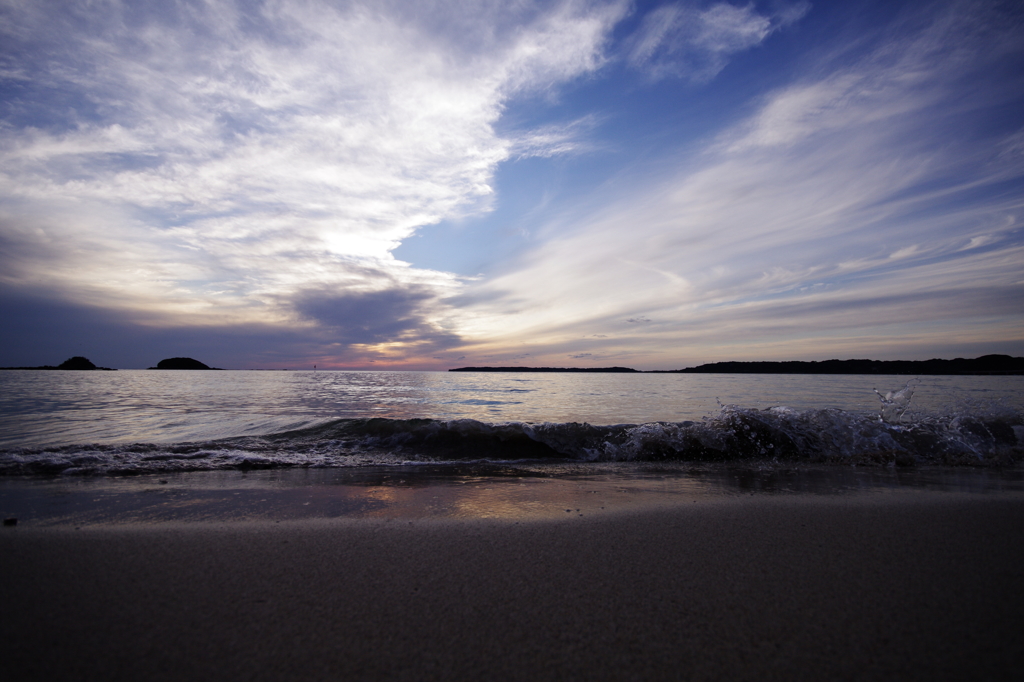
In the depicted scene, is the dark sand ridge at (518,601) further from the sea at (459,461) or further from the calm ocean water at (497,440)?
the calm ocean water at (497,440)

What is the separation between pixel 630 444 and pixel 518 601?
22.0 feet

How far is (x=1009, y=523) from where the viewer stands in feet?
11.6

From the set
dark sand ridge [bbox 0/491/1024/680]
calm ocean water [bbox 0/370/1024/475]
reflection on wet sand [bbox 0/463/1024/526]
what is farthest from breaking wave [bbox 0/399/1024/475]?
dark sand ridge [bbox 0/491/1024/680]

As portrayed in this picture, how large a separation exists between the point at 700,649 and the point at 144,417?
13983 mm

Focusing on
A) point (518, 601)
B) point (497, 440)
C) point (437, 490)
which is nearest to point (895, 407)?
point (497, 440)

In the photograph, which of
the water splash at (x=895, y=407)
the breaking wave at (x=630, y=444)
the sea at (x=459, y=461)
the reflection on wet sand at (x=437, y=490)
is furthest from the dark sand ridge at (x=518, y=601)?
the water splash at (x=895, y=407)

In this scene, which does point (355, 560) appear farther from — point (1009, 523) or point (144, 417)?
point (144, 417)

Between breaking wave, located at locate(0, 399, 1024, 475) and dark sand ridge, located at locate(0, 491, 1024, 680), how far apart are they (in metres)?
4.08

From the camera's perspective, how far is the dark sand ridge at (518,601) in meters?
1.73

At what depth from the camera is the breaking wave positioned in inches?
281

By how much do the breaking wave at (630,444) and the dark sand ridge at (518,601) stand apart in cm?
408

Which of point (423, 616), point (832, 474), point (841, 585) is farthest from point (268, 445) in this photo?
point (832, 474)

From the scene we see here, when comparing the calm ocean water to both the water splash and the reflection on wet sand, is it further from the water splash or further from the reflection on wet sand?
the reflection on wet sand

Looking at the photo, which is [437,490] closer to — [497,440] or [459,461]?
[459,461]
